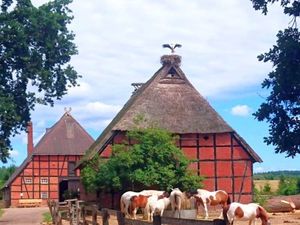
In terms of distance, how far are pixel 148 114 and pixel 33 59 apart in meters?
8.80

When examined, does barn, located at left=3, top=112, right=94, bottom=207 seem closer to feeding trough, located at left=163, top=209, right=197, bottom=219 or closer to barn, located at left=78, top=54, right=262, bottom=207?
barn, located at left=78, top=54, right=262, bottom=207

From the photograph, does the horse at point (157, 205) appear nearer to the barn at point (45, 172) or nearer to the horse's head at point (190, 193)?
the horse's head at point (190, 193)

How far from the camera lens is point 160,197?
91.1 feet

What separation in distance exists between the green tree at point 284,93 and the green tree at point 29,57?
738 inches

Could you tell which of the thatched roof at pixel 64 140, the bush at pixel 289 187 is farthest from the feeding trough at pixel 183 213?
the thatched roof at pixel 64 140

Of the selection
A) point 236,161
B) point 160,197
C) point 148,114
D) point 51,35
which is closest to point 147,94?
point 148,114

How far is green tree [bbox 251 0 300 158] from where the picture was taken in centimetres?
1220

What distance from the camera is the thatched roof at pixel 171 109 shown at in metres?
36.4

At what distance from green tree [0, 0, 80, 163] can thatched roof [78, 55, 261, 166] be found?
544 centimetres

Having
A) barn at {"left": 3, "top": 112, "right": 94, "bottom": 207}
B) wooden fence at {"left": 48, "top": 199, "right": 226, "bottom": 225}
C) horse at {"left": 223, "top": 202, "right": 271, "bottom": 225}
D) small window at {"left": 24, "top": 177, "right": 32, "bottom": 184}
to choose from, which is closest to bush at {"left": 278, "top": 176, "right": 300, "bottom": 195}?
barn at {"left": 3, "top": 112, "right": 94, "bottom": 207}

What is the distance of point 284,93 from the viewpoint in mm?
12391

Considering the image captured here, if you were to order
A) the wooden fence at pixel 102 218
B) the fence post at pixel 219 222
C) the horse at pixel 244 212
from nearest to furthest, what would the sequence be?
the fence post at pixel 219 222 < the wooden fence at pixel 102 218 < the horse at pixel 244 212

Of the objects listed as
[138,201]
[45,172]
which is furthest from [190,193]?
[45,172]

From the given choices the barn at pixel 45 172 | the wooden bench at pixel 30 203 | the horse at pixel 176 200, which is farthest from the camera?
the barn at pixel 45 172
